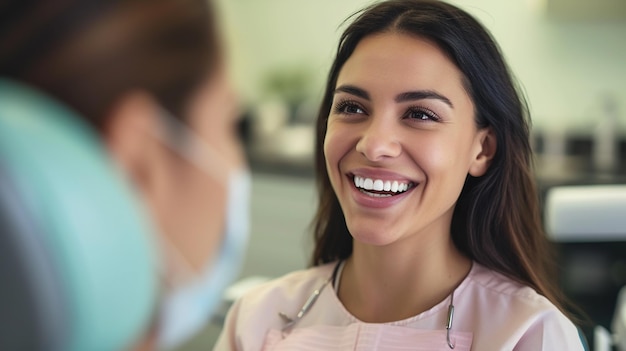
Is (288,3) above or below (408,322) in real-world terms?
above

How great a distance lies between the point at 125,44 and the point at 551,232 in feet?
4.04

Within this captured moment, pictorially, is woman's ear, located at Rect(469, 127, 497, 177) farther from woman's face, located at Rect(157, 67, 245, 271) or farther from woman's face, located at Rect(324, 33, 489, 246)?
woman's face, located at Rect(157, 67, 245, 271)

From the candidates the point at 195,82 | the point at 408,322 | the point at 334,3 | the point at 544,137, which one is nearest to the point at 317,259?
the point at 408,322

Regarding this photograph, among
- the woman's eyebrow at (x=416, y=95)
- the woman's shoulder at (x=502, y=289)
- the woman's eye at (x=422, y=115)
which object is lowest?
the woman's shoulder at (x=502, y=289)

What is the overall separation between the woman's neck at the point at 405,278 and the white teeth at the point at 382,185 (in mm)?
150

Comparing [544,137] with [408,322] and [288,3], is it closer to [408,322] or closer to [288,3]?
[288,3]

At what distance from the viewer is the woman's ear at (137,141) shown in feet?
1.46

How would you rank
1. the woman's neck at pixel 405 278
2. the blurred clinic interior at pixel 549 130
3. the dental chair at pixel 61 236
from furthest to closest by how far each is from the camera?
the blurred clinic interior at pixel 549 130, the woman's neck at pixel 405 278, the dental chair at pixel 61 236

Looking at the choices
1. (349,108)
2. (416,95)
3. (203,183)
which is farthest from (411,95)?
(203,183)

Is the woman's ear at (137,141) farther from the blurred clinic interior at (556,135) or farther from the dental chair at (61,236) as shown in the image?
the blurred clinic interior at (556,135)

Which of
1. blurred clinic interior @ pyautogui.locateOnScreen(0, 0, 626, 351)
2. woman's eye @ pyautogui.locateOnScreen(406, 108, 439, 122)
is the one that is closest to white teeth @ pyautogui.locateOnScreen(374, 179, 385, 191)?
woman's eye @ pyautogui.locateOnScreen(406, 108, 439, 122)

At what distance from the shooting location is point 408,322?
1.18 m

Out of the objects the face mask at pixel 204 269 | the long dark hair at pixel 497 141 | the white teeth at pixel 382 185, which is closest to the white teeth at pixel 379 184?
the white teeth at pixel 382 185

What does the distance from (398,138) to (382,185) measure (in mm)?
80
